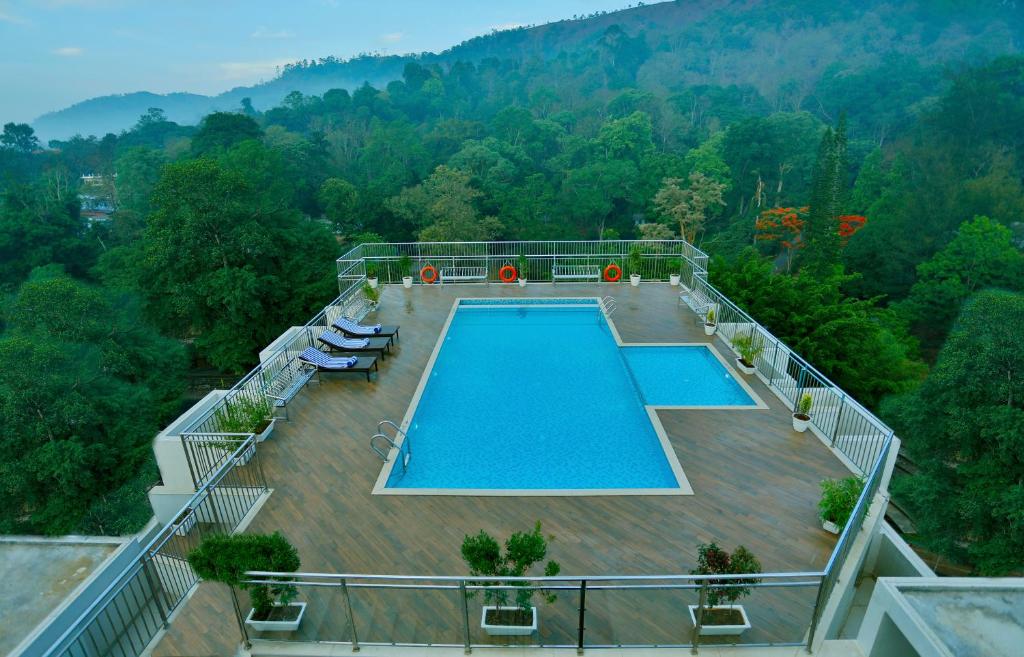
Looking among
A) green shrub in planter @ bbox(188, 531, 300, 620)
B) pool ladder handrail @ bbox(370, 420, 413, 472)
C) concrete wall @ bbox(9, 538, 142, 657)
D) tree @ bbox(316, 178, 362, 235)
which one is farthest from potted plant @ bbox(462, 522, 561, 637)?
tree @ bbox(316, 178, 362, 235)

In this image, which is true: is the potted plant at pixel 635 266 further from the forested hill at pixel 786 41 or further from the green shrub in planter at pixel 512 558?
the forested hill at pixel 786 41

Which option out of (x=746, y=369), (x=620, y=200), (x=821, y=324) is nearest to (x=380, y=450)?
(x=746, y=369)

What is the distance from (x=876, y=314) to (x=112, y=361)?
100 feet

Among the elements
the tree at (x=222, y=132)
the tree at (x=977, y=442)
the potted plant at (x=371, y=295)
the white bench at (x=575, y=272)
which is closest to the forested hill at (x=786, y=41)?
the tree at (x=222, y=132)

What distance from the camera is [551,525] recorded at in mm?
6598

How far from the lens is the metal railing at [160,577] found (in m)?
4.38

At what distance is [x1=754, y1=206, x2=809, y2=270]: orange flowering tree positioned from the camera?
3434 cm

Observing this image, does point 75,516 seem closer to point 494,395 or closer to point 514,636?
point 494,395

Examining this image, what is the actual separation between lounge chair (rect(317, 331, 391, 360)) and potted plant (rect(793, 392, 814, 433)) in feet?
25.9

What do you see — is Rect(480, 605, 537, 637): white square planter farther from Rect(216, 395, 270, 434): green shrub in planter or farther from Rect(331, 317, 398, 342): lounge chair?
Rect(331, 317, 398, 342): lounge chair

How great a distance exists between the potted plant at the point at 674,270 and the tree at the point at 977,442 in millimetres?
6404

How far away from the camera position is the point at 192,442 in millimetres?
7289

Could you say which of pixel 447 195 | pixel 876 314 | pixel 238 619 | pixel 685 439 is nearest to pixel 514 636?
pixel 238 619

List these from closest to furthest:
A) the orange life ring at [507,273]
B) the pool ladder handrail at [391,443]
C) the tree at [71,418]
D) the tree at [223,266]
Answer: the pool ladder handrail at [391,443], the tree at [71,418], the orange life ring at [507,273], the tree at [223,266]
